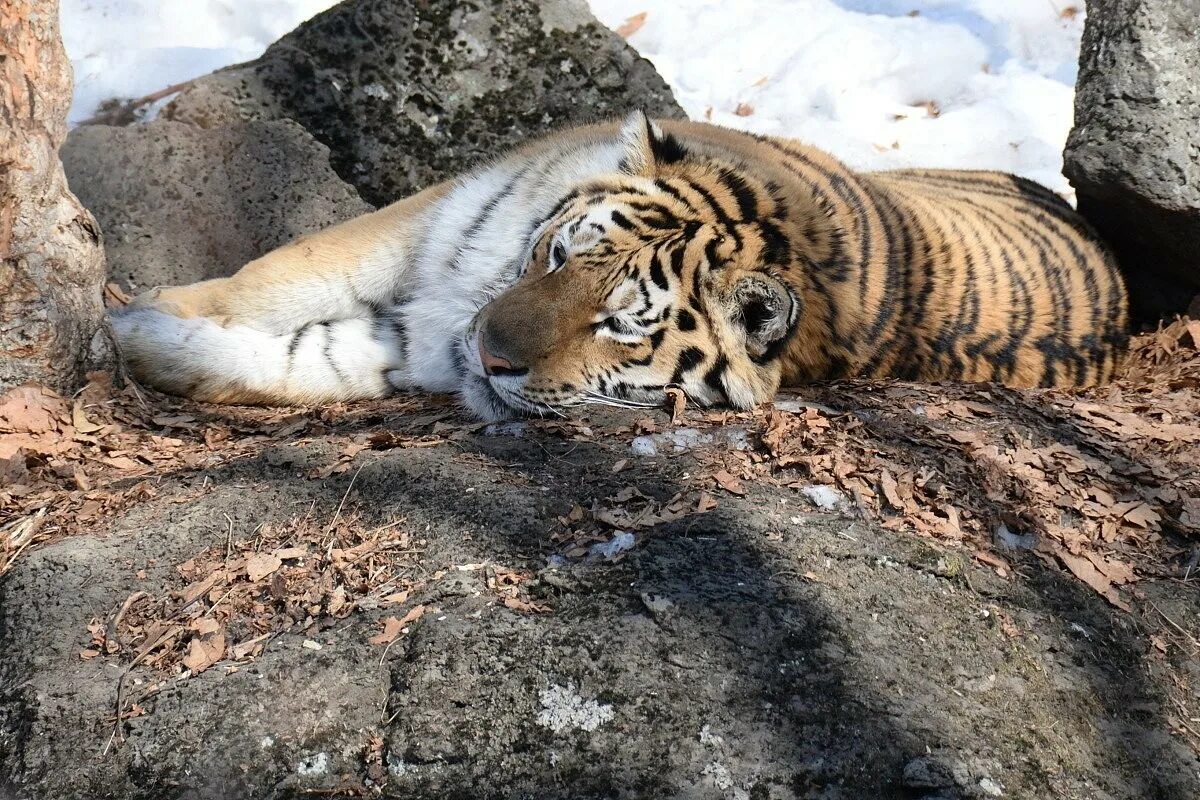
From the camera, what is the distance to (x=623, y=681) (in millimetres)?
1869

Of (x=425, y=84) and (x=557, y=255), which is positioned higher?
(x=425, y=84)

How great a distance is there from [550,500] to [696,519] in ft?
1.12

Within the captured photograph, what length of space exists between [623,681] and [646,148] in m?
1.88

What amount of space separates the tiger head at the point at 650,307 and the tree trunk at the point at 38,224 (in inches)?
42.2

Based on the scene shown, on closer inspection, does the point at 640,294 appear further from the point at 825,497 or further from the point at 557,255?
the point at 825,497

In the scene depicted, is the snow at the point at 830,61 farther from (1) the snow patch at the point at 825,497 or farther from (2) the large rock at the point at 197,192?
(1) the snow patch at the point at 825,497

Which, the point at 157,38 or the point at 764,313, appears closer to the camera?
the point at 764,313

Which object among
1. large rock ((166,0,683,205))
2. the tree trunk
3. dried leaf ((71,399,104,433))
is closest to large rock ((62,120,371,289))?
large rock ((166,0,683,205))

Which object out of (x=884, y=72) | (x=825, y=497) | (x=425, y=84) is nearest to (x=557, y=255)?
(x=825, y=497)

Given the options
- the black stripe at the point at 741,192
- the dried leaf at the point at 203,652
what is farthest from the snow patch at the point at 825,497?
the dried leaf at the point at 203,652

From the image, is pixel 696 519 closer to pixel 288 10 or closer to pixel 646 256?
pixel 646 256

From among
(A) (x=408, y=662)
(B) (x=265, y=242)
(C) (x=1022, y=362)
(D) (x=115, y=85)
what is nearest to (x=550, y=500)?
(A) (x=408, y=662)

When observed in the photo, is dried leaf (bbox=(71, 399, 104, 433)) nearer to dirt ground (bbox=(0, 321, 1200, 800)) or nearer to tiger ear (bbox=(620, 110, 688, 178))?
dirt ground (bbox=(0, 321, 1200, 800))

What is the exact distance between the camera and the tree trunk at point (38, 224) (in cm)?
254
